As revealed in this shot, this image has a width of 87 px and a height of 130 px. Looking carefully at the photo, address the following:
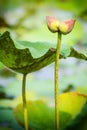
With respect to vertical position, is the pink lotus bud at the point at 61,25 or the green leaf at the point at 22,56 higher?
the pink lotus bud at the point at 61,25

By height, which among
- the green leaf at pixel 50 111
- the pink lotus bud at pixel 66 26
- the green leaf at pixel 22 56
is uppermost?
the pink lotus bud at pixel 66 26

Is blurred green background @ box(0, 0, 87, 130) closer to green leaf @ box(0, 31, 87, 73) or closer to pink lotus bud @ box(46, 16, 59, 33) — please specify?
green leaf @ box(0, 31, 87, 73)

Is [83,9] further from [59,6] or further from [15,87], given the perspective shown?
[15,87]

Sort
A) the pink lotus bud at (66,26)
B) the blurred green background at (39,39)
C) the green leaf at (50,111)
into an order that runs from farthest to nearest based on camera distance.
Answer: the blurred green background at (39,39)
the green leaf at (50,111)
the pink lotus bud at (66,26)

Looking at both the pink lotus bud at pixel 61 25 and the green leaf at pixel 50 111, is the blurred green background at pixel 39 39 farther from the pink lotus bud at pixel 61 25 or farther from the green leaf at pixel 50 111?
the pink lotus bud at pixel 61 25

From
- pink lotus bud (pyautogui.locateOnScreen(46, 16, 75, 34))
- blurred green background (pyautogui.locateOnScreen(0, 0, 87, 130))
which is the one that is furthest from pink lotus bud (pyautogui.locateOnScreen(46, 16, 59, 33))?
blurred green background (pyautogui.locateOnScreen(0, 0, 87, 130))

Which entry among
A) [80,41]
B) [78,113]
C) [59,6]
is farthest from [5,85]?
[59,6]

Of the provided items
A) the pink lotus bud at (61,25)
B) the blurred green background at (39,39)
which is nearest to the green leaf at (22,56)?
the pink lotus bud at (61,25)
